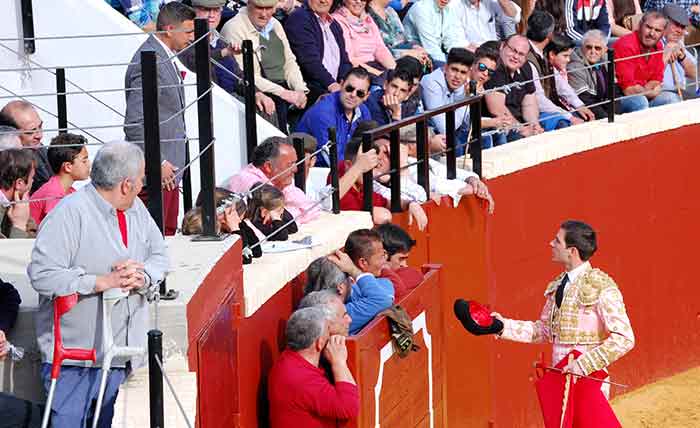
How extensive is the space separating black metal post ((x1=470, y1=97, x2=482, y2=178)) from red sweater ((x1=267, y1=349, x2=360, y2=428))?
382cm

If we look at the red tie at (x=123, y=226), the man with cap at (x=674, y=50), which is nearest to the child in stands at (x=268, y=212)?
the red tie at (x=123, y=226)

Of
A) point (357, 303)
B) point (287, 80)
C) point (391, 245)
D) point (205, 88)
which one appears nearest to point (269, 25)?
point (287, 80)

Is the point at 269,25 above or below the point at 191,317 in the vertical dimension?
above

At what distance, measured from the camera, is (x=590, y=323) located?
9195 millimetres

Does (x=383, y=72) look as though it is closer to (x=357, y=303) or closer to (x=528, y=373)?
(x=528, y=373)

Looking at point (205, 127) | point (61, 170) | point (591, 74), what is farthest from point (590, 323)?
point (591, 74)

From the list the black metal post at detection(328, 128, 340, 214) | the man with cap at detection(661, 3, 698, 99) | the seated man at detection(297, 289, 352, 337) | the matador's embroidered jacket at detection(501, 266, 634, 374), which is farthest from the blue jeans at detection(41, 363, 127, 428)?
the man with cap at detection(661, 3, 698, 99)

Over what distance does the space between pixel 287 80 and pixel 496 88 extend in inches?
63.1

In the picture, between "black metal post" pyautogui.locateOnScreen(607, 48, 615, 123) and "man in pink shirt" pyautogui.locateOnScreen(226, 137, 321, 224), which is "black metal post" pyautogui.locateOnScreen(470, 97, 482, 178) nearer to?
"black metal post" pyautogui.locateOnScreen(607, 48, 615, 123)

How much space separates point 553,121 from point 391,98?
2.54 metres

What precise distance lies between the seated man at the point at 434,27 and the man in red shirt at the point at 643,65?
1.61m

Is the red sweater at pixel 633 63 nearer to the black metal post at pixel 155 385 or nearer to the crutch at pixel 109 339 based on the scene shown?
the crutch at pixel 109 339

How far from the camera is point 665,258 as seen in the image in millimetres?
13867

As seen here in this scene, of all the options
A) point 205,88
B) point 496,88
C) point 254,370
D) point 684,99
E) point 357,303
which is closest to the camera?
point 205,88
